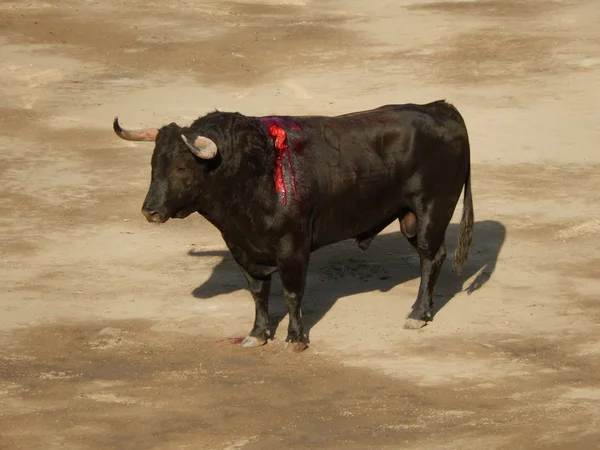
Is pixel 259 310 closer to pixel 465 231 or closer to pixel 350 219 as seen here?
pixel 350 219

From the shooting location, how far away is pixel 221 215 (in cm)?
1372

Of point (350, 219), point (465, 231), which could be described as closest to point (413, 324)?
point (350, 219)

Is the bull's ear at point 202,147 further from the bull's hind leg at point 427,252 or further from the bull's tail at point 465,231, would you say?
the bull's tail at point 465,231

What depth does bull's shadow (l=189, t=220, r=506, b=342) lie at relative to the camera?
50.3 feet

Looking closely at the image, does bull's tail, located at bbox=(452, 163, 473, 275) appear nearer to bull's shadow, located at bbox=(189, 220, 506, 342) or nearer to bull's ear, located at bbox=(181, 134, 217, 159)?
bull's shadow, located at bbox=(189, 220, 506, 342)

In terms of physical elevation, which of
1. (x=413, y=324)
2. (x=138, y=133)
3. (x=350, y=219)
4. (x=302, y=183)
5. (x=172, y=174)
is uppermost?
(x=138, y=133)

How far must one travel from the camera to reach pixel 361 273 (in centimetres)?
1611

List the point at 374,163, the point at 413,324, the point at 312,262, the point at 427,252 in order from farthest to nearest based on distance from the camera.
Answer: the point at 312,262, the point at 427,252, the point at 413,324, the point at 374,163

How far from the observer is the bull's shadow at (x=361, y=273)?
1534 centimetres

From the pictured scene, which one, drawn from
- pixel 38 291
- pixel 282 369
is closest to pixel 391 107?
pixel 282 369

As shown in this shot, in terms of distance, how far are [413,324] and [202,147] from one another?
2834 mm

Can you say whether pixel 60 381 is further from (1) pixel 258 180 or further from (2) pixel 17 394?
(1) pixel 258 180

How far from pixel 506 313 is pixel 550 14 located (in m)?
12.6

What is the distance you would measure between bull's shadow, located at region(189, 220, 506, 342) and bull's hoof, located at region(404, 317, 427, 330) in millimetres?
548
